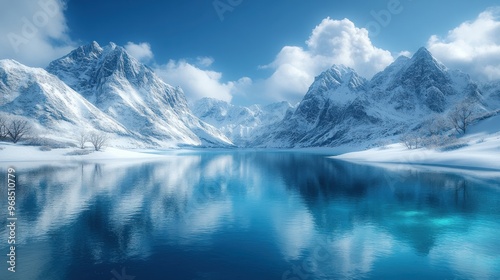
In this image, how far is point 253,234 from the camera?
28781 mm

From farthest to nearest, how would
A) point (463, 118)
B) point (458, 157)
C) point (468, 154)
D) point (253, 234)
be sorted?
point (463, 118)
point (458, 157)
point (468, 154)
point (253, 234)

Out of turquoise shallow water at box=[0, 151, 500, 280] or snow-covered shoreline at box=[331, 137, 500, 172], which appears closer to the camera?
turquoise shallow water at box=[0, 151, 500, 280]

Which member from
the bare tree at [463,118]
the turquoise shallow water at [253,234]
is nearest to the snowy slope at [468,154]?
the bare tree at [463,118]

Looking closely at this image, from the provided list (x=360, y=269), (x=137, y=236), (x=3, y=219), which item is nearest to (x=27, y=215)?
(x=3, y=219)

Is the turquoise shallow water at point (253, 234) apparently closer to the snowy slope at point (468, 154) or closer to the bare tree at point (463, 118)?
the snowy slope at point (468, 154)

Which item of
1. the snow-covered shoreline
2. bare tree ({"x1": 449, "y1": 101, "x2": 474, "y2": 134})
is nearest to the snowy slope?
the snow-covered shoreline

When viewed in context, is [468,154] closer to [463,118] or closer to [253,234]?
[463,118]

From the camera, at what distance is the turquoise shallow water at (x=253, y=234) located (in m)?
20.2

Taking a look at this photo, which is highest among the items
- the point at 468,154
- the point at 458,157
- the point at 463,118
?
the point at 463,118

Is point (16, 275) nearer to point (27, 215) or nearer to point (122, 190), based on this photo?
point (27, 215)

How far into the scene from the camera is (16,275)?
62.0ft

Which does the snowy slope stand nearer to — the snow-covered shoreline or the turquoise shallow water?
the snow-covered shoreline

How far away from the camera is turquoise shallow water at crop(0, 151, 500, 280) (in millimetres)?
20250

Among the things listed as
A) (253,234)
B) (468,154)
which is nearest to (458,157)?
(468,154)
